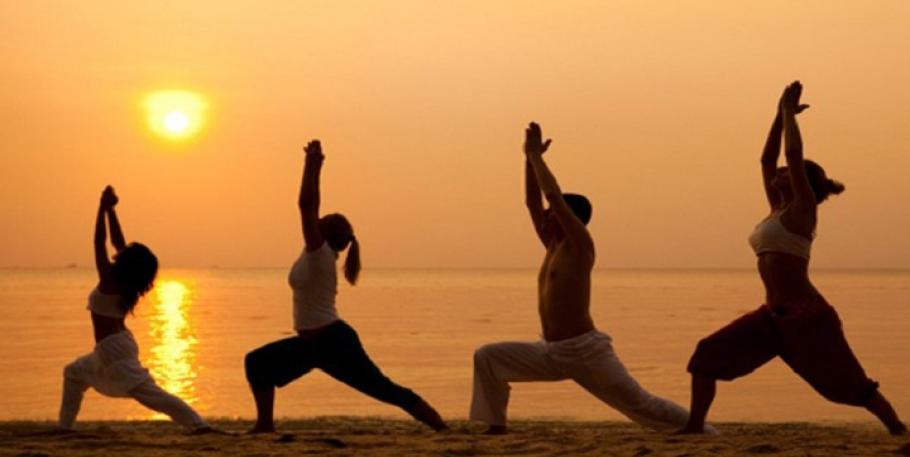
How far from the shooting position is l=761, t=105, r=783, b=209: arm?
31.7ft

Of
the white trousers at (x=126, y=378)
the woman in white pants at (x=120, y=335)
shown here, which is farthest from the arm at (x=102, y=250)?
Answer: the white trousers at (x=126, y=378)

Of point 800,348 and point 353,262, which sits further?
point 353,262

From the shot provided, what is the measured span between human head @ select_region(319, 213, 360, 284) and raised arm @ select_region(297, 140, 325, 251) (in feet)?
0.42

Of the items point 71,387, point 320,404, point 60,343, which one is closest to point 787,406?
point 320,404

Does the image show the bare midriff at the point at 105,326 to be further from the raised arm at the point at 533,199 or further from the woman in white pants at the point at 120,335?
the raised arm at the point at 533,199

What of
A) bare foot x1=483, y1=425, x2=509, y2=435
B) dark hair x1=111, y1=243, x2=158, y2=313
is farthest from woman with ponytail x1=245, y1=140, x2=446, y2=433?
dark hair x1=111, y1=243, x2=158, y2=313

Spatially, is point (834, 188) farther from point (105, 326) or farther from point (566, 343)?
point (105, 326)

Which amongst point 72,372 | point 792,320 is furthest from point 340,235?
point 792,320

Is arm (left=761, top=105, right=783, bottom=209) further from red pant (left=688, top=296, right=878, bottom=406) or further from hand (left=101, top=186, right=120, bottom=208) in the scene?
hand (left=101, top=186, right=120, bottom=208)

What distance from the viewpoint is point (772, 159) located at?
9.78 metres

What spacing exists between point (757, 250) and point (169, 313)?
147ft

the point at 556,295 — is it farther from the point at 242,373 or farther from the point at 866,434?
the point at 242,373

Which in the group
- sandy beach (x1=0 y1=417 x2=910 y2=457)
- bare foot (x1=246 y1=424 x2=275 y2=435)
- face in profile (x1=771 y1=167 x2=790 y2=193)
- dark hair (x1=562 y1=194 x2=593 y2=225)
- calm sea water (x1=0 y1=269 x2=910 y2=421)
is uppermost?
face in profile (x1=771 y1=167 x2=790 y2=193)

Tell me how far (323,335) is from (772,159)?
3363mm
